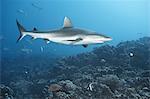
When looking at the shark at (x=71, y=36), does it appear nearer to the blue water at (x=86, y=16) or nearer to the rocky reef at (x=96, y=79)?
the rocky reef at (x=96, y=79)

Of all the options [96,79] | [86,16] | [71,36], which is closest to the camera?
[71,36]

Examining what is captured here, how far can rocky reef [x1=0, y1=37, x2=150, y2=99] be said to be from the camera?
24.7ft

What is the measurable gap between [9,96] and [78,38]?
3.97 metres

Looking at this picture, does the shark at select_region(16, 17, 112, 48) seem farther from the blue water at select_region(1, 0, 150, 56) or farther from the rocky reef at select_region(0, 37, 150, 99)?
the blue water at select_region(1, 0, 150, 56)

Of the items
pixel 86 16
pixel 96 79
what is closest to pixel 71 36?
pixel 96 79

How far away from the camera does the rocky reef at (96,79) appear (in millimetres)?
7520

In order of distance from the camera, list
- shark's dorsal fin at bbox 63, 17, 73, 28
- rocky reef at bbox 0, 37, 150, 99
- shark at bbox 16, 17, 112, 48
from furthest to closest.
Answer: rocky reef at bbox 0, 37, 150, 99 < shark's dorsal fin at bbox 63, 17, 73, 28 < shark at bbox 16, 17, 112, 48

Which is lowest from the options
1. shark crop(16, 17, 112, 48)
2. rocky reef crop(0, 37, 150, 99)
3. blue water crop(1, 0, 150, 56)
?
blue water crop(1, 0, 150, 56)

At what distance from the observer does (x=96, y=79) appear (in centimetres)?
888

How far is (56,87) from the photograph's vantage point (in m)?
7.54

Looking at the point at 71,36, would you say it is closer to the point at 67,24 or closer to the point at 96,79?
the point at 67,24

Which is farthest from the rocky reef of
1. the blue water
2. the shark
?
the blue water

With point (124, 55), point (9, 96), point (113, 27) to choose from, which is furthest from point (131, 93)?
point (113, 27)

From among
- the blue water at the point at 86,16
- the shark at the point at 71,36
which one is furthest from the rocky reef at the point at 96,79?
the blue water at the point at 86,16
